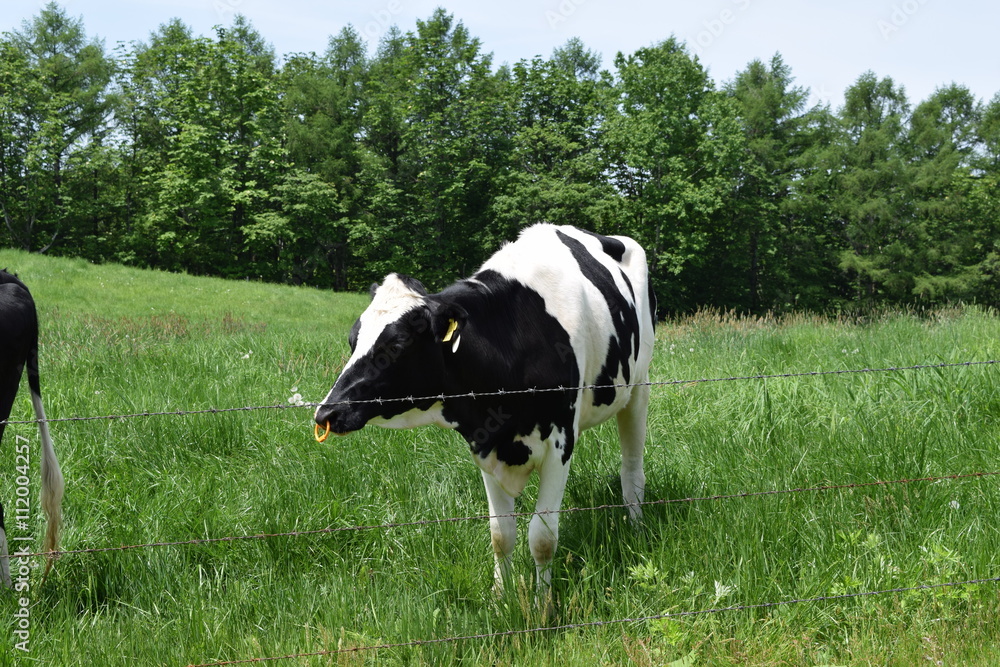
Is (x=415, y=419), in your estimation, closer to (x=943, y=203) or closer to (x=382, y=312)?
(x=382, y=312)

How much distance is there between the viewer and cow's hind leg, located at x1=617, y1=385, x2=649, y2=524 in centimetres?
484

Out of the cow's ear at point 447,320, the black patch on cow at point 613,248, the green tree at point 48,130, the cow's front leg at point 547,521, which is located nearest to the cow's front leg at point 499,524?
the cow's front leg at point 547,521

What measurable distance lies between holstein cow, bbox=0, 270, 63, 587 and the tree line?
32.8 metres

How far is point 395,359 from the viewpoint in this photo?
3.26 m

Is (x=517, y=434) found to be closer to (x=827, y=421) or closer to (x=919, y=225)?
(x=827, y=421)

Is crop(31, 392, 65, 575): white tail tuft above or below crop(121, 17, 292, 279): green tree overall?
below

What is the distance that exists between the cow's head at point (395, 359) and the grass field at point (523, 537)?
0.90m

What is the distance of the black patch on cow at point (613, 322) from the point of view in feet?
14.2

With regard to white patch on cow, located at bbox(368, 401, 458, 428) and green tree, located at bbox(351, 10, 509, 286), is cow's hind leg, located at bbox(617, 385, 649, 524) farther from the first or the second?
green tree, located at bbox(351, 10, 509, 286)

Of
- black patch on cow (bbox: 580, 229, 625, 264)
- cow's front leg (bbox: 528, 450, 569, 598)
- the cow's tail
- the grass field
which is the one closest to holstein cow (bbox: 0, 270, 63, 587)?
the cow's tail

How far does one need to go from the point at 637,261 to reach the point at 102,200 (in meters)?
42.9

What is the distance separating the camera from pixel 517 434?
369cm

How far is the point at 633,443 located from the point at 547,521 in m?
1.35

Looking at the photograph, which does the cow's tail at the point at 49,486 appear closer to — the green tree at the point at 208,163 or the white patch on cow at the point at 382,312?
the white patch on cow at the point at 382,312
